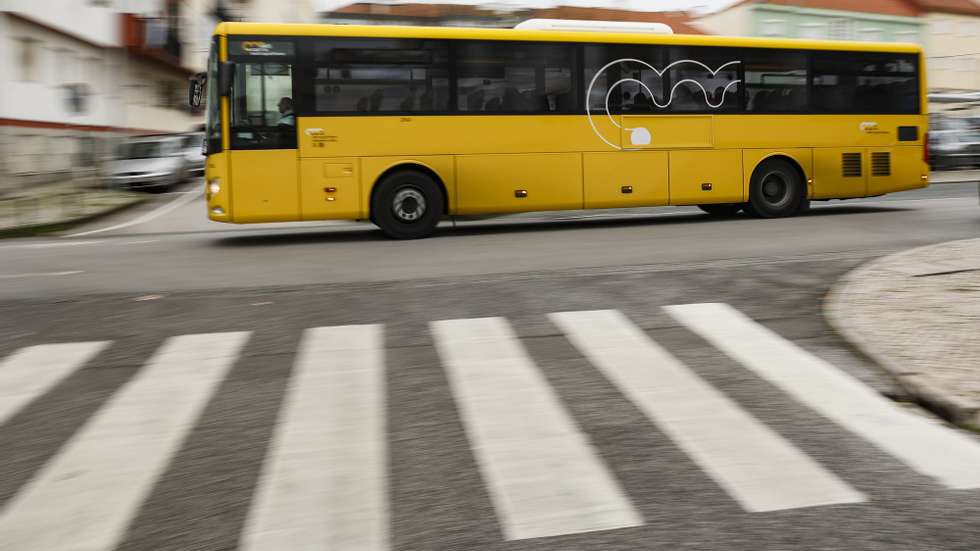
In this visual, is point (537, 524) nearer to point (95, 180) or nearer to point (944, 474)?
point (944, 474)

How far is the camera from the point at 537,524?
342 centimetres

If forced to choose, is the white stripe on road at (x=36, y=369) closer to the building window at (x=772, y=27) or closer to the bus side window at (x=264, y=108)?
the bus side window at (x=264, y=108)

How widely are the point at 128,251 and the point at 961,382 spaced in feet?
33.5

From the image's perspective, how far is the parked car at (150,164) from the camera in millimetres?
26703

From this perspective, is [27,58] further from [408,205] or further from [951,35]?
[951,35]

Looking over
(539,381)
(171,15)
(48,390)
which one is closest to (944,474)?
(539,381)

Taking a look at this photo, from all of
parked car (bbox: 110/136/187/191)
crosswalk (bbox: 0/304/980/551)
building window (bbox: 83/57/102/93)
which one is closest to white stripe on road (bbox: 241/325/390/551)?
crosswalk (bbox: 0/304/980/551)

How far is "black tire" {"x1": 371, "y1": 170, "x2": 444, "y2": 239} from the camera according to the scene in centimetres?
1352

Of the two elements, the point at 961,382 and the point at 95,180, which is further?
the point at 95,180

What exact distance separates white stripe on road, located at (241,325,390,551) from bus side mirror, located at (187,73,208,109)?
8.22 metres

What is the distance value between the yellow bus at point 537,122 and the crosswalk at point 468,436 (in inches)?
269

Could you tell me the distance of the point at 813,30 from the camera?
6425 centimetres

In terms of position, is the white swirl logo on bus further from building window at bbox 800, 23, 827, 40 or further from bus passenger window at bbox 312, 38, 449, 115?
building window at bbox 800, 23, 827, 40

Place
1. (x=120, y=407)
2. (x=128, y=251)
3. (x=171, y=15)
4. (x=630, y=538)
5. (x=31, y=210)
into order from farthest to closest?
1. (x=171, y=15)
2. (x=31, y=210)
3. (x=128, y=251)
4. (x=120, y=407)
5. (x=630, y=538)
